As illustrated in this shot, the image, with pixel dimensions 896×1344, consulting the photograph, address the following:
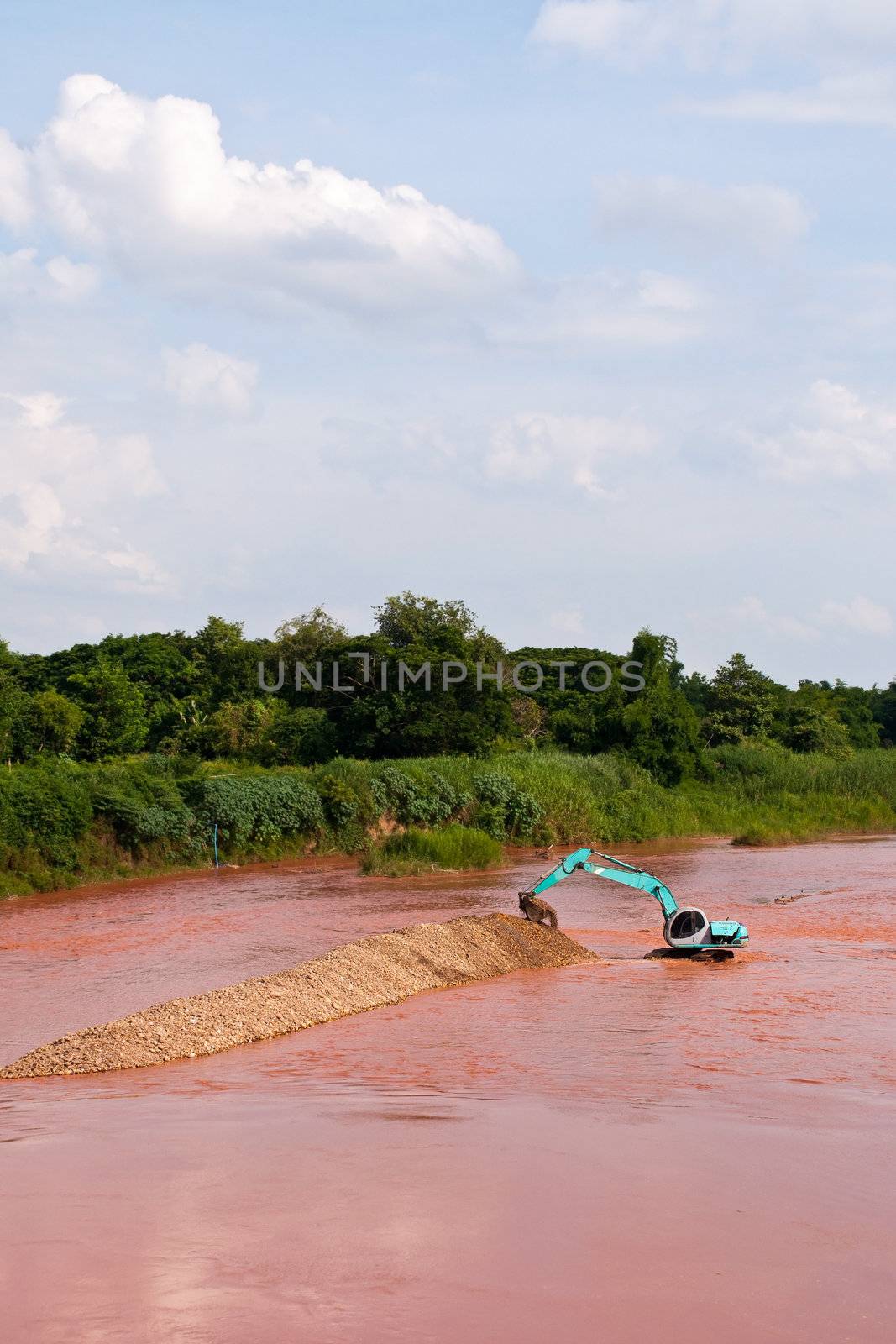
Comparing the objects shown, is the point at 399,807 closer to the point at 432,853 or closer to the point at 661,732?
the point at 432,853

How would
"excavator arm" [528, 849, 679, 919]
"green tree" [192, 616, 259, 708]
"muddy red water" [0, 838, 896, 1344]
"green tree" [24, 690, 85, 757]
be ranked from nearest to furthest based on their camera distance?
"muddy red water" [0, 838, 896, 1344], "excavator arm" [528, 849, 679, 919], "green tree" [24, 690, 85, 757], "green tree" [192, 616, 259, 708]

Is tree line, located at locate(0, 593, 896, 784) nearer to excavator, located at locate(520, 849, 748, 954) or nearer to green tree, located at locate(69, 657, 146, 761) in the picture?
green tree, located at locate(69, 657, 146, 761)

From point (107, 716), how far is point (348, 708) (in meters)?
8.10

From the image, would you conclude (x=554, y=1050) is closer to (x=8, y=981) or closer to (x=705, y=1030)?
(x=705, y=1030)

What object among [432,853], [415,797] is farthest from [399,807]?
[432,853]

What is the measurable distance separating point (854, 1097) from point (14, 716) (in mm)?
33291

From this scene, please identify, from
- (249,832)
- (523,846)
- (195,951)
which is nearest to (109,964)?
(195,951)

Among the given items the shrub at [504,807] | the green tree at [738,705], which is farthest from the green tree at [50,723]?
the green tree at [738,705]

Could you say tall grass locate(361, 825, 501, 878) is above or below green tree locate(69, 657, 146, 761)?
below

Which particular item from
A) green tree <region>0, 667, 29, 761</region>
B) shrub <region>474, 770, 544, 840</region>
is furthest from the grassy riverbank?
green tree <region>0, 667, 29, 761</region>

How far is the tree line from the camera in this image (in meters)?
42.4

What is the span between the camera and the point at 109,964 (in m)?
16.5

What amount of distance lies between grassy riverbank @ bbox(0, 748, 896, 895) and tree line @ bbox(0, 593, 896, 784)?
2.14m

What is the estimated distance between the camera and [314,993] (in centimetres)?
1185
